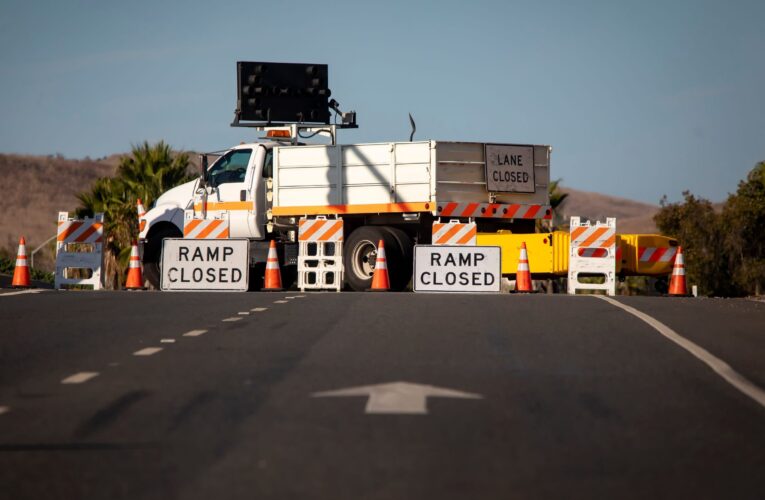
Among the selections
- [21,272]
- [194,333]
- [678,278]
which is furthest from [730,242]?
[194,333]

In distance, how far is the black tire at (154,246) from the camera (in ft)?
92.9

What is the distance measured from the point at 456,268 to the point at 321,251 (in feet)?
10.7

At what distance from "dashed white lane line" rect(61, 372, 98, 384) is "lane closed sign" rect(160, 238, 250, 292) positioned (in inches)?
592

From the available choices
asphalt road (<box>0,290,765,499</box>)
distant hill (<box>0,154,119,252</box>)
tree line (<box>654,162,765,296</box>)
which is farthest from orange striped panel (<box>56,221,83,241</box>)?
distant hill (<box>0,154,119,252</box>)

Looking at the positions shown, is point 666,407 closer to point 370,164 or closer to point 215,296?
point 215,296

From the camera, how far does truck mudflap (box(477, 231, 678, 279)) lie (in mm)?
25953

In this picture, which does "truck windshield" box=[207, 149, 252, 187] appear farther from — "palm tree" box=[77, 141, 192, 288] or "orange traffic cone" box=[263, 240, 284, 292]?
"palm tree" box=[77, 141, 192, 288]

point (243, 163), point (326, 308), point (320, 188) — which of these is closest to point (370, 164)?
point (320, 188)

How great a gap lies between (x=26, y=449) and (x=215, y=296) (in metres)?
13.7

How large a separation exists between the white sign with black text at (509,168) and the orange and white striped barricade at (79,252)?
755cm

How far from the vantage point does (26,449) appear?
294 inches

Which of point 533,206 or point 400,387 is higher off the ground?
point 533,206

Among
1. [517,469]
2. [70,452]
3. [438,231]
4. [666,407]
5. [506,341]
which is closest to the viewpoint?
[517,469]

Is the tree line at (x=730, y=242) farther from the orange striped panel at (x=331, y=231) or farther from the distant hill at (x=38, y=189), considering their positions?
the distant hill at (x=38, y=189)
